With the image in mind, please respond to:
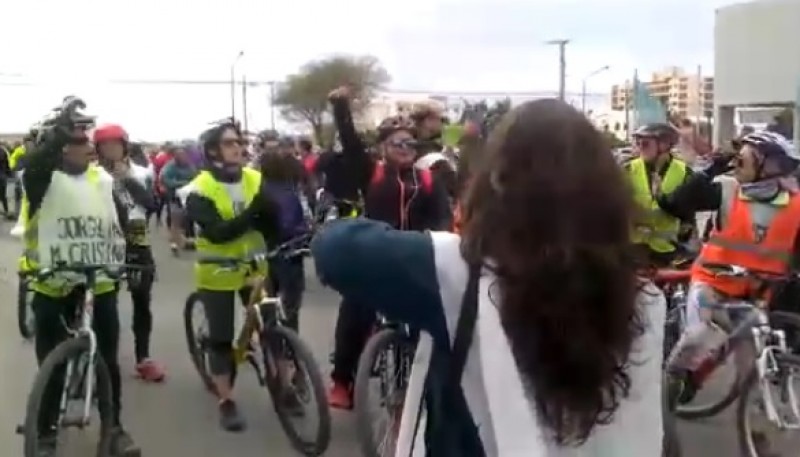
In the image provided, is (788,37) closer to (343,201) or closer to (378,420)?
(343,201)

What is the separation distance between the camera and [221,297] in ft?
22.8

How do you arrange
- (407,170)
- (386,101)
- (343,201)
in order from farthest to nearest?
(386,101) → (343,201) → (407,170)

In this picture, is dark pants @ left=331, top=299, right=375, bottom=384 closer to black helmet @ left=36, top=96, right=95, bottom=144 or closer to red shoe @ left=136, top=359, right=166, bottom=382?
red shoe @ left=136, top=359, right=166, bottom=382

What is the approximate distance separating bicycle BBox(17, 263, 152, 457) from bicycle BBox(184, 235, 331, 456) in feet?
2.86

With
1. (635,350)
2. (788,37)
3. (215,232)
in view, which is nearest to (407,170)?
(215,232)

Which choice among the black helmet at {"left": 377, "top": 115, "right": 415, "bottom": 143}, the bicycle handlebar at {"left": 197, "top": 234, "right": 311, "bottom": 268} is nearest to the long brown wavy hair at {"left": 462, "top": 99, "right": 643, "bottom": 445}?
the bicycle handlebar at {"left": 197, "top": 234, "right": 311, "bottom": 268}

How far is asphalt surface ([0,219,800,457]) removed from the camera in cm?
674

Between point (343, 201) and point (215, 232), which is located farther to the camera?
point (343, 201)

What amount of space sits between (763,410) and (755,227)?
1.11 meters

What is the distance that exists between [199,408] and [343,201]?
1.80 m

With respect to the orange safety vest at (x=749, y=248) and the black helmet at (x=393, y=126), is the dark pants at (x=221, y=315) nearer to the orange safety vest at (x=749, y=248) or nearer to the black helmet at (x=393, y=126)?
the black helmet at (x=393, y=126)

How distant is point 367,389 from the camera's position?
19.1 ft

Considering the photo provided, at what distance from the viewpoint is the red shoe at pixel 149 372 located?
859 cm

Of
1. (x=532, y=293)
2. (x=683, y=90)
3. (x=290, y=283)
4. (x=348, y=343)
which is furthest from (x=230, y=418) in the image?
(x=683, y=90)
